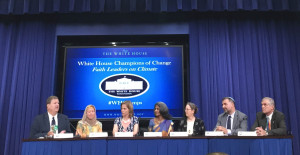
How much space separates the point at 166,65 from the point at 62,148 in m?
2.91

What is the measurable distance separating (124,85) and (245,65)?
2251 mm

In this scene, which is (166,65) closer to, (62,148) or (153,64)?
(153,64)

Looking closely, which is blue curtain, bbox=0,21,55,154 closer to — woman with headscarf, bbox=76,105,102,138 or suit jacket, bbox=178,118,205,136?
woman with headscarf, bbox=76,105,102,138

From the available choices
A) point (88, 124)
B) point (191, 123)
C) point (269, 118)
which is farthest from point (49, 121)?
point (269, 118)

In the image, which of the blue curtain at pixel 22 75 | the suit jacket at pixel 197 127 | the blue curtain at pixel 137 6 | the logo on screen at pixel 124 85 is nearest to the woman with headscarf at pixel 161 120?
the suit jacket at pixel 197 127

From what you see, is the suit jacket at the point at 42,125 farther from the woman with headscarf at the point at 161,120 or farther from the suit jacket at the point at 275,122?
the suit jacket at the point at 275,122

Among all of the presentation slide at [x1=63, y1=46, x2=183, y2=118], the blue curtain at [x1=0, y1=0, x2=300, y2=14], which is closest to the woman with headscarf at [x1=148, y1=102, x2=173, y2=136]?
the presentation slide at [x1=63, y1=46, x2=183, y2=118]

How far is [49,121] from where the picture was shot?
3795mm

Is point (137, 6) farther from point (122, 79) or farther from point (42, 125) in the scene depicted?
point (42, 125)

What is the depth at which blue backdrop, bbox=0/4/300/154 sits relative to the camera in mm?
5195

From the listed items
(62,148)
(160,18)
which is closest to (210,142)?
(62,148)

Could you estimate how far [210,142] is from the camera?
3.07m

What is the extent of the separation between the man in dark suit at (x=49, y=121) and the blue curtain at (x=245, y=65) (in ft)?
7.84

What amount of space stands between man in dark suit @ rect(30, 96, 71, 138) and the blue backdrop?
1.56m
